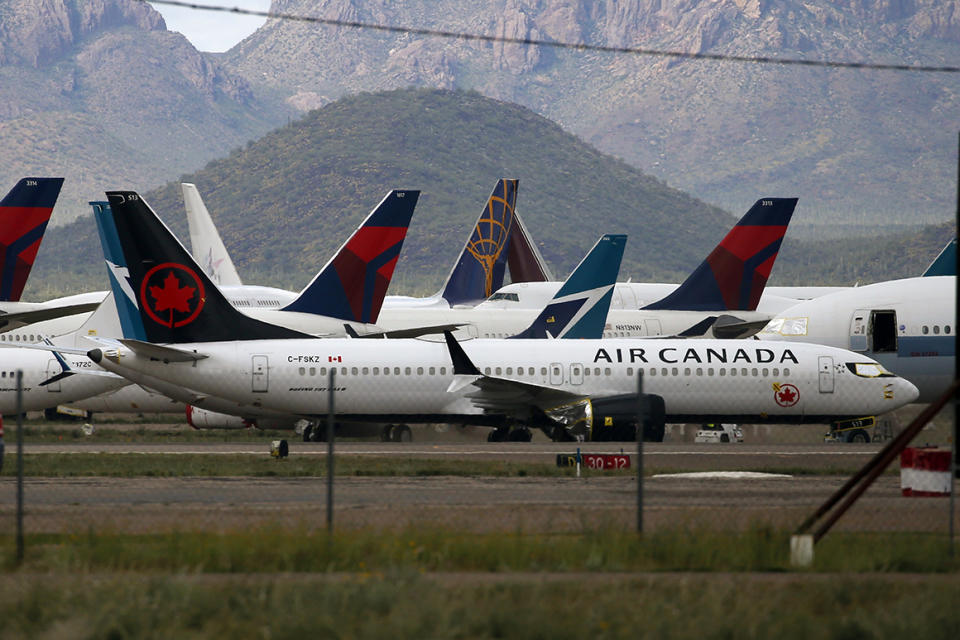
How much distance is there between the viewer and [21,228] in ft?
139

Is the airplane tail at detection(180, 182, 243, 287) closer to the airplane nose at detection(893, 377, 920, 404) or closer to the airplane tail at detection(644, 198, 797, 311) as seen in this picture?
the airplane tail at detection(644, 198, 797, 311)

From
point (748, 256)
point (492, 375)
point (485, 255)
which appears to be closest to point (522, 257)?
point (485, 255)

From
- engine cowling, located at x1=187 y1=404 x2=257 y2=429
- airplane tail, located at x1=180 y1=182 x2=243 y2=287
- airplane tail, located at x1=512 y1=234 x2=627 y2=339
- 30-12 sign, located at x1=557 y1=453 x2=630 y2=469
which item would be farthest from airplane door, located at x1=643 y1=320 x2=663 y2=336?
airplane tail, located at x1=180 y1=182 x2=243 y2=287

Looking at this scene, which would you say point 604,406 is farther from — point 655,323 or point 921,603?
point 921,603

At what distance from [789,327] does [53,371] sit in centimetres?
2531

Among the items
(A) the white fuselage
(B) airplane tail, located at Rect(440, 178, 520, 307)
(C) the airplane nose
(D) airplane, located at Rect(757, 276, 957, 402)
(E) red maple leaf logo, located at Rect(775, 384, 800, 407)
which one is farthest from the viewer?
(B) airplane tail, located at Rect(440, 178, 520, 307)

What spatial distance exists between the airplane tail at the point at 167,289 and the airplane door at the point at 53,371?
1190 centimetres

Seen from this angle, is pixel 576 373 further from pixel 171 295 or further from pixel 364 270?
pixel 171 295

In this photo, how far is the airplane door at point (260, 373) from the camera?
122 ft

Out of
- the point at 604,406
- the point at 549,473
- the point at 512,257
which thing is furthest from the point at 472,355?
the point at 512,257

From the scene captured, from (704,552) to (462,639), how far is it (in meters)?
5.38

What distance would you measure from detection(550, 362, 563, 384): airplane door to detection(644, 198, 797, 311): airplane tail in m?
14.9

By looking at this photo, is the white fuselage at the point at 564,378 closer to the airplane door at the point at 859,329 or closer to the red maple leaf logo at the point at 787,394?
the red maple leaf logo at the point at 787,394

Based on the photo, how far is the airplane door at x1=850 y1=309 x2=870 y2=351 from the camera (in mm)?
40812
